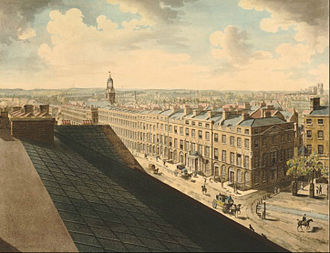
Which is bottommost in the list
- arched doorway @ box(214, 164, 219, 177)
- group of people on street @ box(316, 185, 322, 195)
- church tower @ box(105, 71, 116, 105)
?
group of people on street @ box(316, 185, 322, 195)

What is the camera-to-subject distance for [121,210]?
4.05 meters

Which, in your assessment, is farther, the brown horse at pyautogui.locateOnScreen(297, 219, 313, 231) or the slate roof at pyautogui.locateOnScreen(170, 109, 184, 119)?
the slate roof at pyautogui.locateOnScreen(170, 109, 184, 119)

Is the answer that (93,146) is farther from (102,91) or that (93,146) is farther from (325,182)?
(325,182)

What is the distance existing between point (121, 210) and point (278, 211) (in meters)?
3.57

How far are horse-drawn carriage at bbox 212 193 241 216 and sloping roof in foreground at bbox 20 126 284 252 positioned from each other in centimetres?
38

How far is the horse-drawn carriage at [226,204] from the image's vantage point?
243 inches

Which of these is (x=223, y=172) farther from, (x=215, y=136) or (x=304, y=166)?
(x=304, y=166)

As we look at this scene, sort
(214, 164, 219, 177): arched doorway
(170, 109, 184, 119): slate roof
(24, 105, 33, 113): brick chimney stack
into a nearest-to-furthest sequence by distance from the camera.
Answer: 1. (214, 164, 219, 177): arched doorway
2. (24, 105, 33, 113): brick chimney stack
3. (170, 109, 184, 119): slate roof

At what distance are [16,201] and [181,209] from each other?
2852 millimetres

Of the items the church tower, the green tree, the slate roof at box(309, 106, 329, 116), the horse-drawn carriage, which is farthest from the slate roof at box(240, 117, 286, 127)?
the church tower

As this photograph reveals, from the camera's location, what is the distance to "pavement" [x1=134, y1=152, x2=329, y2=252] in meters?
5.25

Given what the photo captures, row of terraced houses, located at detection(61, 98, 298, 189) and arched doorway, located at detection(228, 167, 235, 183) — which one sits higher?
row of terraced houses, located at detection(61, 98, 298, 189)

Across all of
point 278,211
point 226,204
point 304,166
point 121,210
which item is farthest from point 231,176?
point 121,210

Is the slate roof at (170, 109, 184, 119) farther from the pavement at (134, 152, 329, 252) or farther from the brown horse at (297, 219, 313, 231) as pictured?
the brown horse at (297, 219, 313, 231)
